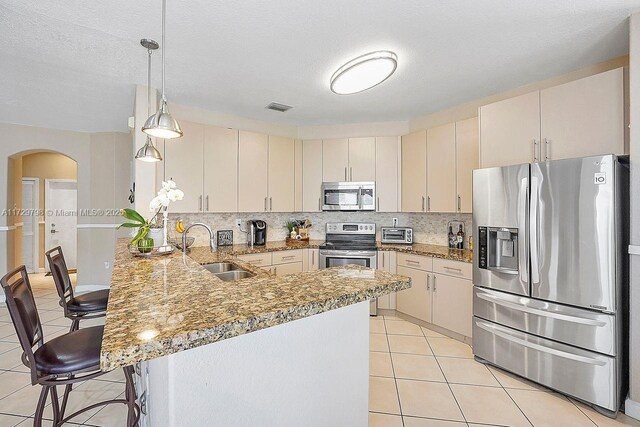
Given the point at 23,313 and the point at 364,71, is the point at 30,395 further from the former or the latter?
the point at 364,71

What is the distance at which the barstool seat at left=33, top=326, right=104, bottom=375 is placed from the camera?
1.30 m

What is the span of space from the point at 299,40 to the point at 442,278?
102 inches

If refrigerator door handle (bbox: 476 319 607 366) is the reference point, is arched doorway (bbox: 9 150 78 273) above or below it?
above

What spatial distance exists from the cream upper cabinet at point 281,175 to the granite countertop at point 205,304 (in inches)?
102

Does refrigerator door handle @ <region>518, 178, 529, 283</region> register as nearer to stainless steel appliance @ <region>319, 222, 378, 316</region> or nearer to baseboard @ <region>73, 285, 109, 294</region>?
stainless steel appliance @ <region>319, 222, 378, 316</region>

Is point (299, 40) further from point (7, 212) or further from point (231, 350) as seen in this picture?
point (7, 212)

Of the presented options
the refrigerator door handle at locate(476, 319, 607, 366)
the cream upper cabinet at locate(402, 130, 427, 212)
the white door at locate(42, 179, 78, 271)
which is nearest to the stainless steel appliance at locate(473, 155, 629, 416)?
the refrigerator door handle at locate(476, 319, 607, 366)

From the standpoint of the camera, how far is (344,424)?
120cm

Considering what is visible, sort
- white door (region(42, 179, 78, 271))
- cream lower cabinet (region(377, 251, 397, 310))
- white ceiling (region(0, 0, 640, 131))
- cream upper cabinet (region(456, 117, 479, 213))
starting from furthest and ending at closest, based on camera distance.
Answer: white door (region(42, 179, 78, 271))
cream lower cabinet (region(377, 251, 397, 310))
cream upper cabinet (region(456, 117, 479, 213))
white ceiling (region(0, 0, 640, 131))

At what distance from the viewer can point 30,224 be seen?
6.17 m

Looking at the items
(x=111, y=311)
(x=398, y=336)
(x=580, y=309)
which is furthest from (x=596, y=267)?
(x=111, y=311)

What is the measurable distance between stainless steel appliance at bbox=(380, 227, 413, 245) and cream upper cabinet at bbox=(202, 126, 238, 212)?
1.97 metres

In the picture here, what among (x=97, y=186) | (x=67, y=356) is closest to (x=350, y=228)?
(x=67, y=356)

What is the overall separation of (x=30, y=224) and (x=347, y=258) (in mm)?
6548
